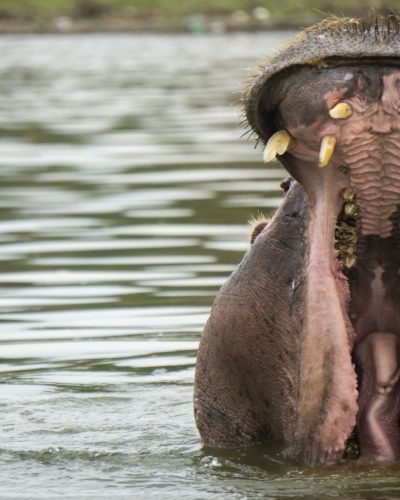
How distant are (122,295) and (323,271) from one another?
4.43 meters

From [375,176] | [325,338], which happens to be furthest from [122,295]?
[375,176]

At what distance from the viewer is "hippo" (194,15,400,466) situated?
4113mm

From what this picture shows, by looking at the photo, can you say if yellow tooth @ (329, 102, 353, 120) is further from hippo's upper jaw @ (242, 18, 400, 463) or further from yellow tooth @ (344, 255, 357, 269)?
yellow tooth @ (344, 255, 357, 269)

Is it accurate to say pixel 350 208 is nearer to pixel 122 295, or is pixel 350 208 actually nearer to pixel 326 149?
pixel 326 149

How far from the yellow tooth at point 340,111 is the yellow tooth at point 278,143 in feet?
0.61

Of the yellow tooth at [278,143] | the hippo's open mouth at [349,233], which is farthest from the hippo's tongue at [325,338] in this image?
the yellow tooth at [278,143]

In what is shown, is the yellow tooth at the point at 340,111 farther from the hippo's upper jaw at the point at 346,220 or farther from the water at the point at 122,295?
the water at the point at 122,295

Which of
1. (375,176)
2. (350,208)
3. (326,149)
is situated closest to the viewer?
(326,149)

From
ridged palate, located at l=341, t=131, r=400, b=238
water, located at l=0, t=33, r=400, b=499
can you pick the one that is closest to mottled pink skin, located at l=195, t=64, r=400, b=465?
ridged palate, located at l=341, t=131, r=400, b=238

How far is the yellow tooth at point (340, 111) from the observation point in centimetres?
406

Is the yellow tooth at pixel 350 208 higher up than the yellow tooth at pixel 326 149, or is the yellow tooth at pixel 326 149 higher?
the yellow tooth at pixel 326 149

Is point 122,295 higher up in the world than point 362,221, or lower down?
lower down

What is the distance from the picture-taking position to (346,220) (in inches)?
170

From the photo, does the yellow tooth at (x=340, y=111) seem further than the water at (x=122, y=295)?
No
